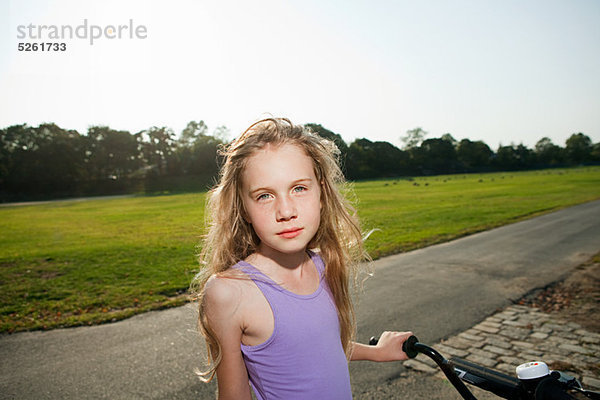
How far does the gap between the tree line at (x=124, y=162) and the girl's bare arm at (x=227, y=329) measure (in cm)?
5847

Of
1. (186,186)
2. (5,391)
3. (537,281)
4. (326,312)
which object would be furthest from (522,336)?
(186,186)

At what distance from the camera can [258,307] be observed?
1435 millimetres

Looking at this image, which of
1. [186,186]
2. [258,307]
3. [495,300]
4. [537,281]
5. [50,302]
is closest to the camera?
[258,307]

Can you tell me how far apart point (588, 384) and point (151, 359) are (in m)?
4.73

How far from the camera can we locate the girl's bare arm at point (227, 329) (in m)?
1.36

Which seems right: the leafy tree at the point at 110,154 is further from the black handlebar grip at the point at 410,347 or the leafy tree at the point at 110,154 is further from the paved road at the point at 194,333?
the black handlebar grip at the point at 410,347

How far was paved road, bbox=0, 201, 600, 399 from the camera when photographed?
12.8 ft

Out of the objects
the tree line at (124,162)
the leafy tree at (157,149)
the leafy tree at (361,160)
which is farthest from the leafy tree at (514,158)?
the leafy tree at (157,149)

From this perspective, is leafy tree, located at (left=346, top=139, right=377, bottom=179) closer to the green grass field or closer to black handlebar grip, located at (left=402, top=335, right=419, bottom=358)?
the green grass field

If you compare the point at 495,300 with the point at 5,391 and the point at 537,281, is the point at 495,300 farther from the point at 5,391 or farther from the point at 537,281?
the point at 5,391

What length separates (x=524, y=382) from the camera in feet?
3.89

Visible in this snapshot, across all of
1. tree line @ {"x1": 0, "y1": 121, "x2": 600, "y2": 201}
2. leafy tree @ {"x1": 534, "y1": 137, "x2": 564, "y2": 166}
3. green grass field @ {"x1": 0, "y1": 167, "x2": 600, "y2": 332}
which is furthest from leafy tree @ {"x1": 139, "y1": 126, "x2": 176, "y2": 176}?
leafy tree @ {"x1": 534, "y1": 137, "x2": 564, "y2": 166}

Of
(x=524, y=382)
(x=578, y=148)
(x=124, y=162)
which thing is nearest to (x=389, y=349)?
(x=524, y=382)

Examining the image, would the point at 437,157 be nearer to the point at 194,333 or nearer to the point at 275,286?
the point at 194,333
